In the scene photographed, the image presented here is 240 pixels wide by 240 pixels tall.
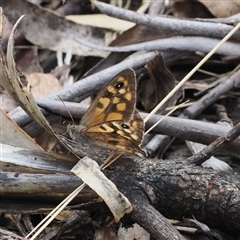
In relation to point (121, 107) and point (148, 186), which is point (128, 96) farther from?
point (148, 186)

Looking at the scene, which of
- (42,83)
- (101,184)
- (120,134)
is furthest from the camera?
(42,83)

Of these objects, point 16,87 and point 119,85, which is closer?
point 16,87

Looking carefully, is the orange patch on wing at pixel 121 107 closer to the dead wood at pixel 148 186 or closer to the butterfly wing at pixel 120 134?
the butterfly wing at pixel 120 134

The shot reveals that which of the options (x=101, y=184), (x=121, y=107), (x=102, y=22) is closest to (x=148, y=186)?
(x=101, y=184)

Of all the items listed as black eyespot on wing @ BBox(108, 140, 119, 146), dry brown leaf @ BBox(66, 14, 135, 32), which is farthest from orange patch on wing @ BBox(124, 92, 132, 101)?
dry brown leaf @ BBox(66, 14, 135, 32)

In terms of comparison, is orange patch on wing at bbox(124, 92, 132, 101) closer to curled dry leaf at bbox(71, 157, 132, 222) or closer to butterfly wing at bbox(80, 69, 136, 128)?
butterfly wing at bbox(80, 69, 136, 128)

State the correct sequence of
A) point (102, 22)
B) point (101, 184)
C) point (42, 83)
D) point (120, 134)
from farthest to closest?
point (102, 22) < point (42, 83) < point (120, 134) < point (101, 184)

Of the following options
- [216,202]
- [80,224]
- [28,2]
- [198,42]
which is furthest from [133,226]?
[28,2]

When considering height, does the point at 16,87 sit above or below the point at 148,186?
above
